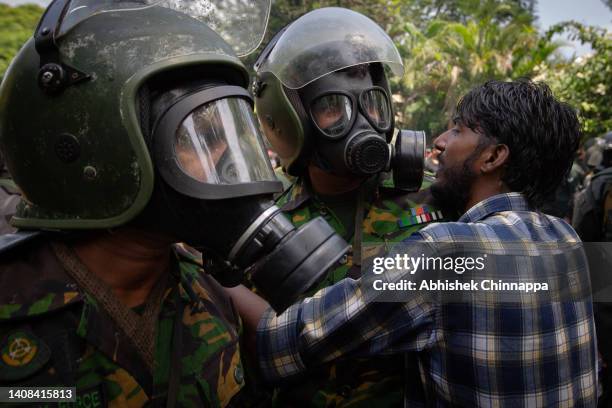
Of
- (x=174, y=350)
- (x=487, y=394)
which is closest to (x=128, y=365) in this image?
(x=174, y=350)

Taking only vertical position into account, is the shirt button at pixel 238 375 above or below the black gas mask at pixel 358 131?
below

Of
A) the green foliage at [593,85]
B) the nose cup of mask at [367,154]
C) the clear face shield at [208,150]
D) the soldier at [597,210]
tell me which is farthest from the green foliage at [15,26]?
the green foliage at [593,85]

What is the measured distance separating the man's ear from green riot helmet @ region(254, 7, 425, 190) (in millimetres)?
306

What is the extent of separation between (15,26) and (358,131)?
1.34 m

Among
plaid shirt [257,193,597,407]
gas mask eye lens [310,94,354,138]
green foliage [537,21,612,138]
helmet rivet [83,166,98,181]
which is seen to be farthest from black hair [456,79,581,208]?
green foliage [537,21,612,138]

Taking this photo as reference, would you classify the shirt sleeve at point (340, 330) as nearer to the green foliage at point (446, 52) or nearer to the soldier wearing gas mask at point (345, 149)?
the soldier wearing gas mask at point (345, 149)

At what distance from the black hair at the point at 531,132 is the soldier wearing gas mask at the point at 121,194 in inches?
41.9

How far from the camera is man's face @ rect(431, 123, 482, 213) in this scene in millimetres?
2098

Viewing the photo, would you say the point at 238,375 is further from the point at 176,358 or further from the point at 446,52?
the point at 446,52

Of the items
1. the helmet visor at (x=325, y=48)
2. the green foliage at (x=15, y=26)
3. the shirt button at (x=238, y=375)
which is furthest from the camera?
the helmet visor at (x=325, y=48)

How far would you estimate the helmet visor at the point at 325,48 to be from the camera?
229cm

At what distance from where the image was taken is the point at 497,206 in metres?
1.95

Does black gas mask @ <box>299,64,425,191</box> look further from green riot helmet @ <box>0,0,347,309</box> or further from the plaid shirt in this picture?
green riot helmet @ <box>0,0,347,309</box>

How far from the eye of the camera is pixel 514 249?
5.82 feet
